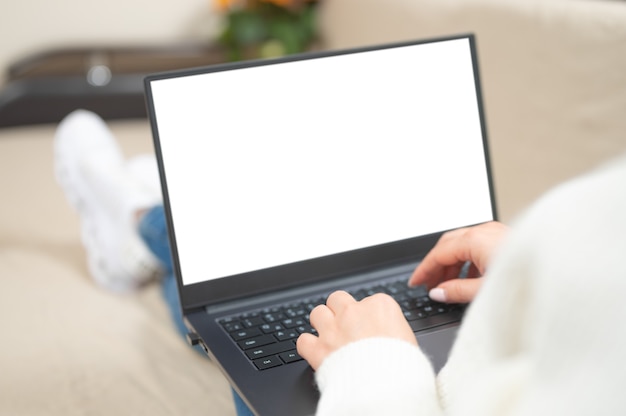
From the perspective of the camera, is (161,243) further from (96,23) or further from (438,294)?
(96,23)

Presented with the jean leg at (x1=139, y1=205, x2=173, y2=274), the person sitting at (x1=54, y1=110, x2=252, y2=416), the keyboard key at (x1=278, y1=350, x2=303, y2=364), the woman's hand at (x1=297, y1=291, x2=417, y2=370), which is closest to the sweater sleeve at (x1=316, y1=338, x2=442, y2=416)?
the woman's hand at (x1=297, y1=291, x2=417, y2=370)

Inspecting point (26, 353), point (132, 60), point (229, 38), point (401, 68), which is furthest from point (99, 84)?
point (401, 68)

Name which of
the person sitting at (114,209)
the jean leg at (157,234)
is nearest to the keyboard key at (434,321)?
the person sitting at (114,209)

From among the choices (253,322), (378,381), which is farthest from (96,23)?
(378,381)

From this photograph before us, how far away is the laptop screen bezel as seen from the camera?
2.68ft

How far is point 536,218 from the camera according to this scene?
1.19ft

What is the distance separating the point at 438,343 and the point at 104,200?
839mm

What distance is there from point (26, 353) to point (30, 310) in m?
0.14

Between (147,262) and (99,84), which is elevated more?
(99,84)

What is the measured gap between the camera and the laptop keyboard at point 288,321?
72 centimetres

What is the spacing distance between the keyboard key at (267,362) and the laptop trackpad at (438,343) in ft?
0.46

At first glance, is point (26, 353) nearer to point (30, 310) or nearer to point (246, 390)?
point (30, 310)

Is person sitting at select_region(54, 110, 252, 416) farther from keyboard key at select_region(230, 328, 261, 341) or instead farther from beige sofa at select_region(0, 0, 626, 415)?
keyboard key at select_region(230, 328, 261, 341)

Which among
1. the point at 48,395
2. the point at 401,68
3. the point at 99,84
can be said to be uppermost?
the point at 99,84
